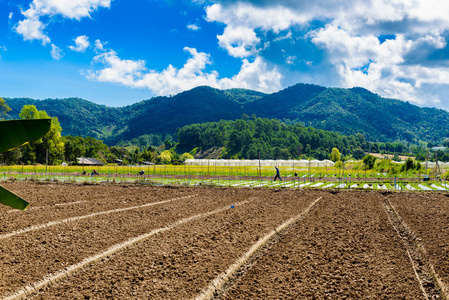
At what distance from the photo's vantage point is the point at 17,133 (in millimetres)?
3043

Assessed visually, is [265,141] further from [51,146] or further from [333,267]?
[333,267]

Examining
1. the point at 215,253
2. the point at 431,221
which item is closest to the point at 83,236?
the point at 215,253

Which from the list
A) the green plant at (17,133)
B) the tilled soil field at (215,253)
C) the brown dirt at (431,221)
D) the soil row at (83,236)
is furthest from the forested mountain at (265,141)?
the green plant at (17,133)

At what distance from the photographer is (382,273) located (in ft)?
24.1

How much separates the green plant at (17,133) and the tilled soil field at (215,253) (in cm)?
379

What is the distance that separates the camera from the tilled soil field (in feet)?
21.5

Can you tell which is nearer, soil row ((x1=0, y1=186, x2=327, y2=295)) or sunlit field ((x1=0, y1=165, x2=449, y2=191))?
soil row ((x1=0, y1=186, x2=327, y2=295))

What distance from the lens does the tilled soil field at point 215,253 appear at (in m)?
6.55

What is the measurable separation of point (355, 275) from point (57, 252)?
6.70 metres

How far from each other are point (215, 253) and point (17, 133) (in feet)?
21.1

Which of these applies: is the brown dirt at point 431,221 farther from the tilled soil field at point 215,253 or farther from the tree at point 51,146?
the tree at point 51,146

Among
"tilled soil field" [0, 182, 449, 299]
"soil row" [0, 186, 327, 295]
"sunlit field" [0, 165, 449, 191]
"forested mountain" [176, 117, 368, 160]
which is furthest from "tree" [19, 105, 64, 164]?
"forested mountain" [176, 117, 368, 160]

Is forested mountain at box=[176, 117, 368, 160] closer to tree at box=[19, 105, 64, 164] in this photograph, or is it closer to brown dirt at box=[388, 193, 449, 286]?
tree at box=[19, 105, 64, 164]

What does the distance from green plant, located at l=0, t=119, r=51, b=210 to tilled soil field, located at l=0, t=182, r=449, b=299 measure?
379 centimetres
